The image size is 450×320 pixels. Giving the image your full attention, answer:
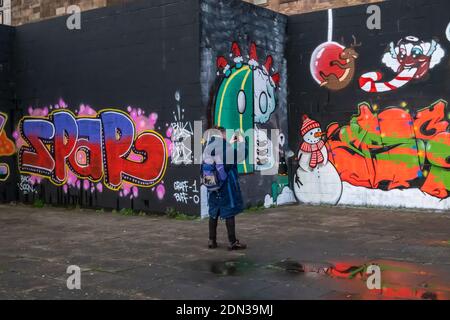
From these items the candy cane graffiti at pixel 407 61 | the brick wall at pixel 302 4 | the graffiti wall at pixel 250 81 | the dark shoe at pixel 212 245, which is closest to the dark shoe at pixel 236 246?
the dark shoe at pixel 212 245

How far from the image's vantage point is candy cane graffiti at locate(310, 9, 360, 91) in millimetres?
12508

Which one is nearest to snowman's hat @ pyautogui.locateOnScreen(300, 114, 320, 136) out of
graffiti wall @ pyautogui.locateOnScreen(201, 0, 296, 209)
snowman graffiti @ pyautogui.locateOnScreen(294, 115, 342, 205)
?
snowman graffiti @ pyautogui.locateOnScreen(294, 115, 342, 205)

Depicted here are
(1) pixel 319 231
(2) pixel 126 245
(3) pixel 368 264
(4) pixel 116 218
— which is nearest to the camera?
(3) pixel 368 264

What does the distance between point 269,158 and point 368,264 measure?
6229mm

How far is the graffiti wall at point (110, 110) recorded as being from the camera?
36.8 feet

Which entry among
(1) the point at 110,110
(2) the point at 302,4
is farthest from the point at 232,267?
(2) the point at 302,4

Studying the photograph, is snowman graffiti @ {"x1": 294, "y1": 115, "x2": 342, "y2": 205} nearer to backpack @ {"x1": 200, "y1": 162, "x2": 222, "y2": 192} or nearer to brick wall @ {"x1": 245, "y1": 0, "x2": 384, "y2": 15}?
backpack @ {"x1": 200, "y1": 162, "x2": 222, "y2": 192}

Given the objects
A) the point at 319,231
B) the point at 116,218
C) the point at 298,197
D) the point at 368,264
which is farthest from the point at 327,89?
the point at 368,264

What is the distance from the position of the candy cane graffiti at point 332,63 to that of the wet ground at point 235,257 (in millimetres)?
3339

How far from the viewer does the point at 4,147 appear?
46.5 ft

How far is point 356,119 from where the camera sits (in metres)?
12.5

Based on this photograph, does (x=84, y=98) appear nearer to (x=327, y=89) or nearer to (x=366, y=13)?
(x=327, y=89)

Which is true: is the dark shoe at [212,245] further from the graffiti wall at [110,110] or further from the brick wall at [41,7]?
the brick wall at [41,7]

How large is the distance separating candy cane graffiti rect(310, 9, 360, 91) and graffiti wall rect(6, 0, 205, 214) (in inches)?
139
